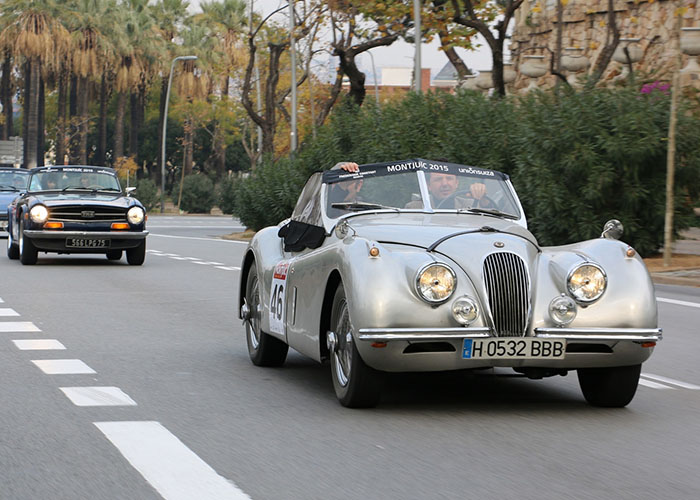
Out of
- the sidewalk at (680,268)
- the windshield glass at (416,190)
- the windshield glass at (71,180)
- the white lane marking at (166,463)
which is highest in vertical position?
the windshield glass at (416,190)

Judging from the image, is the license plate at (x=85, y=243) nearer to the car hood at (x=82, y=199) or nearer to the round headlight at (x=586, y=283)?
the car hood at (x=82, y=199)

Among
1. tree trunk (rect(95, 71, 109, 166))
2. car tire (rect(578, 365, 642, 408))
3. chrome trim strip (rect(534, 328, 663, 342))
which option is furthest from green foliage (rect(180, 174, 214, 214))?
chrome trim strip (rect(534, 328, 663, 342))

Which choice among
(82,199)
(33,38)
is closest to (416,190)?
(82,199)

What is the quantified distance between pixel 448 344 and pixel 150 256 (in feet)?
65.1

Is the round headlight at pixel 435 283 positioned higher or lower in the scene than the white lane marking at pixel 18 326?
higher

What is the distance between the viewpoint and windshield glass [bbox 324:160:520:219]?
30.0 feet

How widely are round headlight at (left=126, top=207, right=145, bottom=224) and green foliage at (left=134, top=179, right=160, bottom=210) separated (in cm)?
4931

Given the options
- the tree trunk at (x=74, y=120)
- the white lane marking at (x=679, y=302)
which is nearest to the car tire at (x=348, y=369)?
the white lane marking at (x=679, y=302)

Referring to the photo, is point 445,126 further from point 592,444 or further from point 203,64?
point 203,64

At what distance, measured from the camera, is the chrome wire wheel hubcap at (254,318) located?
1007 cm

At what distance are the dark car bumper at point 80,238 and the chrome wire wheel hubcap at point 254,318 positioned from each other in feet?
41.0

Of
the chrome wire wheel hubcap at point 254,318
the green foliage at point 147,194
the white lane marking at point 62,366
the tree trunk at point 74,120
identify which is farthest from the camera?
the tree trunk at point 74,120

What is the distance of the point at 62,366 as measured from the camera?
32.4 ft

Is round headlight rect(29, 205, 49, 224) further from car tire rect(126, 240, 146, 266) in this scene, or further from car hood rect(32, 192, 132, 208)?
car tire rect(126, 240, 146, 266)
